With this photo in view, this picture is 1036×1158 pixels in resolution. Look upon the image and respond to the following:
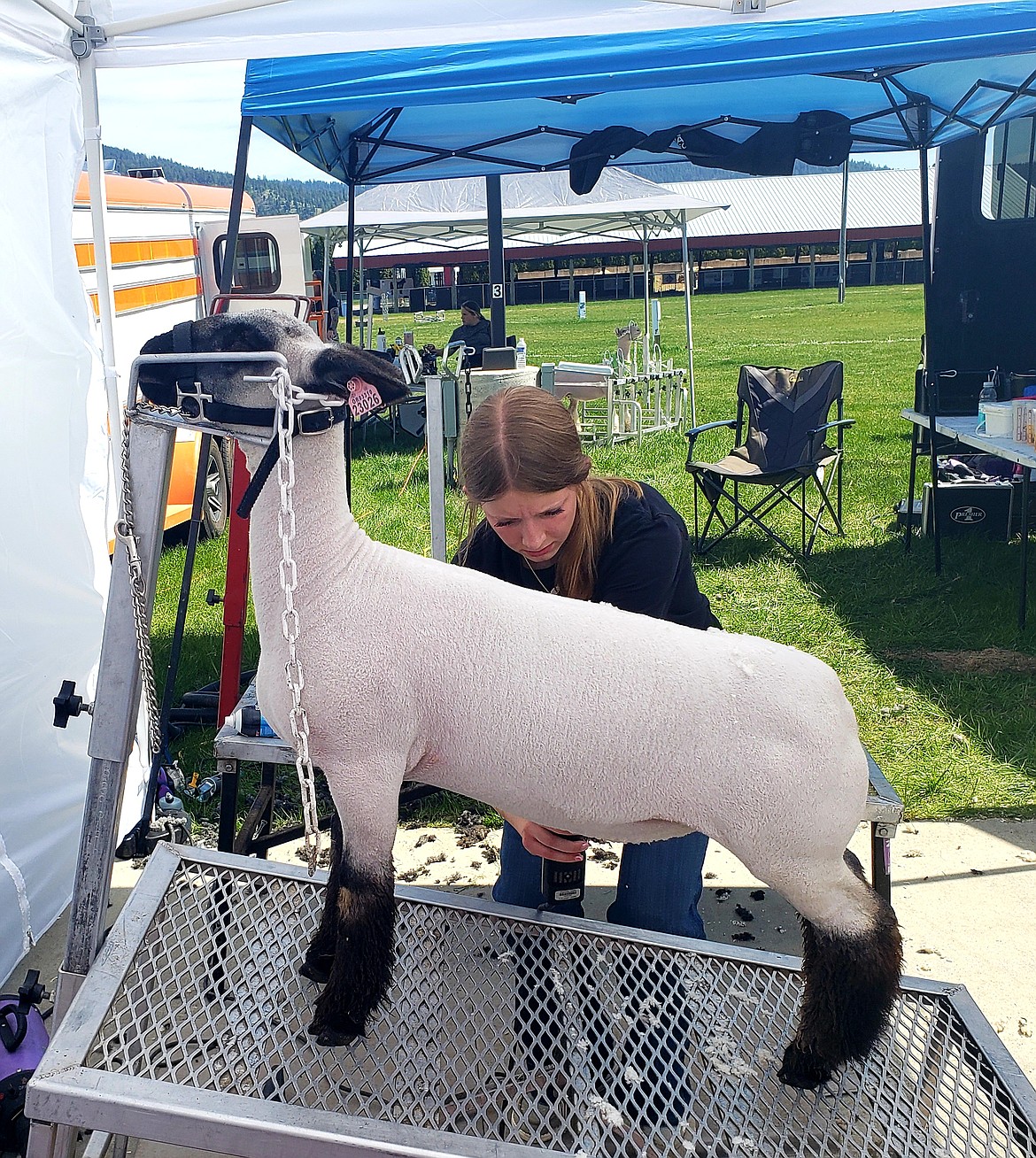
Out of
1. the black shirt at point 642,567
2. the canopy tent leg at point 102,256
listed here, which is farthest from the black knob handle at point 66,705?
the canopy tent leg at point 102,256

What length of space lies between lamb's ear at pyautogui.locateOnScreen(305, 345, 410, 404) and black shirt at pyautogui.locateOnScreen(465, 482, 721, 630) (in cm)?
75

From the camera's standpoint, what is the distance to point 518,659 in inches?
66.9

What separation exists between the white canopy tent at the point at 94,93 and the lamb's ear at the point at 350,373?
1.92 metres

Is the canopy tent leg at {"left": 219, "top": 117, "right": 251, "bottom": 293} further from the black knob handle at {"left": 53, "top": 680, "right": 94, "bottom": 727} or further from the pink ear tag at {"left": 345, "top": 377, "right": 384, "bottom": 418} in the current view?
the pink ear tag at {"left": 345, "top": 377, "right": 384, "bottom": 418}

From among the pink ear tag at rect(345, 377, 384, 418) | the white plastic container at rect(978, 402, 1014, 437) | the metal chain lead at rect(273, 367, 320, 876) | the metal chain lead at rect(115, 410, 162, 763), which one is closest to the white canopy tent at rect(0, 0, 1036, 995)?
the metal chain lead at rect(115, 410, 162, 763)

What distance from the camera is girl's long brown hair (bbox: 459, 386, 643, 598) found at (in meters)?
2.17

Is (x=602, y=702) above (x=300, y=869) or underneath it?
above

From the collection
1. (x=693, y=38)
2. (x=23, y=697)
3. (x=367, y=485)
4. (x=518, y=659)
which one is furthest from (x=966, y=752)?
(x=367, y=485)

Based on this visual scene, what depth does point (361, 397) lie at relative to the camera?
5.69 feet

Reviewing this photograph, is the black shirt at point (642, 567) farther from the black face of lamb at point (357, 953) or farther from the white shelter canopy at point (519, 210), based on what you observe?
the white shelter canopy at point (519, 210)

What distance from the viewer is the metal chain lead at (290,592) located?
1641 millimetres

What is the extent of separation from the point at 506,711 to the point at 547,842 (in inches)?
29.8

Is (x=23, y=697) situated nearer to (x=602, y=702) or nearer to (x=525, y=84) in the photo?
A: (x=602, y=702)

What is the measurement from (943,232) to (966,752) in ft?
15.6
